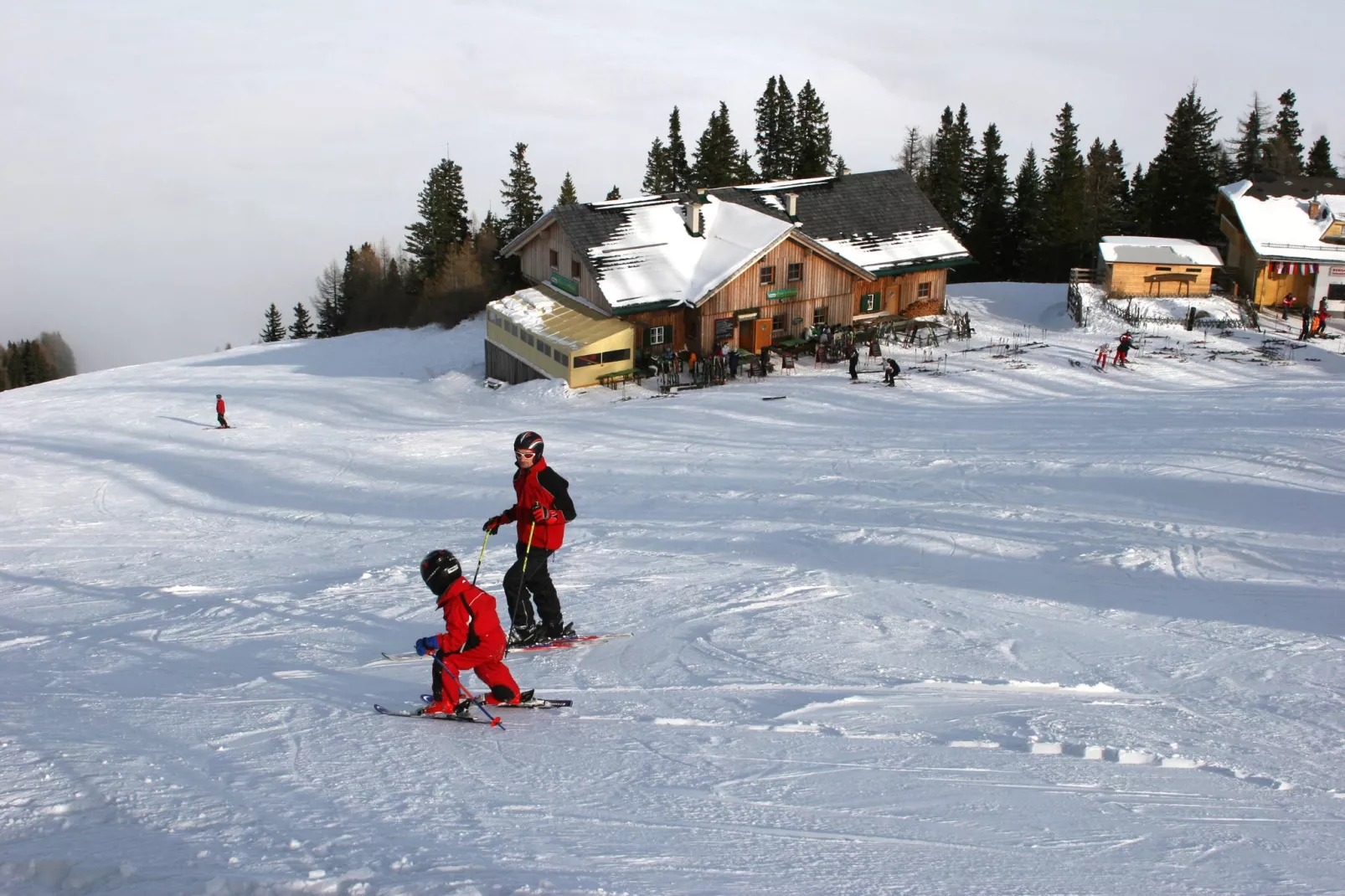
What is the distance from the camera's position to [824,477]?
59.1ft

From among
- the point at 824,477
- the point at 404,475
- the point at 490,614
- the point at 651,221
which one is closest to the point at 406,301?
the point at 651,221

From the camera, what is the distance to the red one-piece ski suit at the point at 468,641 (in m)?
7.91

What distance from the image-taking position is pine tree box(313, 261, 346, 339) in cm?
6900

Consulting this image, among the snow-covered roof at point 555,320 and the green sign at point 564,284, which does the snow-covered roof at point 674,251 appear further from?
the green sign at point 564,284

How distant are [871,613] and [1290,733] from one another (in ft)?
13.1

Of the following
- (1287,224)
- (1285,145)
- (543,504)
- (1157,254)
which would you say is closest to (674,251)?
(1157,254)

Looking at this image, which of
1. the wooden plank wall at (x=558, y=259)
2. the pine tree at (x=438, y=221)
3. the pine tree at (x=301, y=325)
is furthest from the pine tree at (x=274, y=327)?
the wooden plank wall at (x=558, y=259)

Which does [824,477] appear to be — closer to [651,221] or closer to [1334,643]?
[1334,643]

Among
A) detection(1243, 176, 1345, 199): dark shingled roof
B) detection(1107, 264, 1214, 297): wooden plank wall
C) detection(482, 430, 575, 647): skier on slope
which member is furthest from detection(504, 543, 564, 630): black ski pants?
detection(1243, 176, 1345, 199): dark shingled roof

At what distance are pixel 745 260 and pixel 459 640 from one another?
1010 inches

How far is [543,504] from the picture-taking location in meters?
9.48

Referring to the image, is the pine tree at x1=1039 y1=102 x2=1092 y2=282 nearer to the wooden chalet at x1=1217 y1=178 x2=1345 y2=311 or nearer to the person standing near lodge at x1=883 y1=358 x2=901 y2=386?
the wooden chalet at x1=1217 y1=178 x2=1345 y2=311

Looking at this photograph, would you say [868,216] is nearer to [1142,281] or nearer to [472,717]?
[1142,281]

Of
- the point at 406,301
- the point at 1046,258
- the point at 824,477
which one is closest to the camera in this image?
the point at 824,477
